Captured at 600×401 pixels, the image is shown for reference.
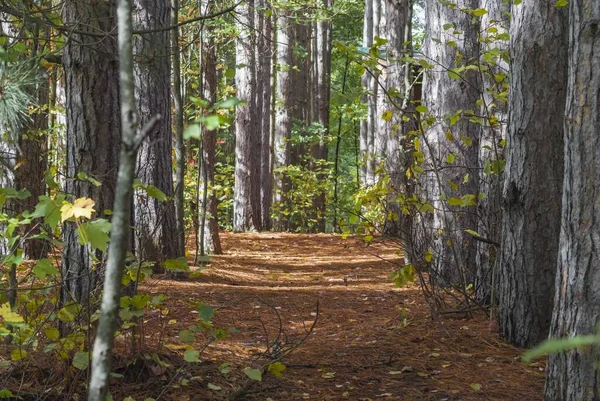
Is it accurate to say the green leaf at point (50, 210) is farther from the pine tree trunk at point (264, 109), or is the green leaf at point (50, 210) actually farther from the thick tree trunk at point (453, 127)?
the pine tree trunk at point (264, 109)

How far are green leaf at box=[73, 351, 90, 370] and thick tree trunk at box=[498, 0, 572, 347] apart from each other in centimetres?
277

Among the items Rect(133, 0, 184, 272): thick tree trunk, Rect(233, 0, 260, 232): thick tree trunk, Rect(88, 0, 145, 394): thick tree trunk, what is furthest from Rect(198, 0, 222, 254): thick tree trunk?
Rect(88, 0, 145, 394): thick tree trunk

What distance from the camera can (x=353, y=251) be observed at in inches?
516

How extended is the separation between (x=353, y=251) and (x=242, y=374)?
8977 mm

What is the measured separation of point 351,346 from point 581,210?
2265 mm

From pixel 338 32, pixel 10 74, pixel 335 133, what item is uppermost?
pixel 338 32

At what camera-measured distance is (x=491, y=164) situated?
552 cm

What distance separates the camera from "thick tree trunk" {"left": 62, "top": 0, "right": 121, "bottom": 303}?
4273 mm

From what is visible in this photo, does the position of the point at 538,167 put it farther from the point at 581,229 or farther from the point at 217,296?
the point at 217,296

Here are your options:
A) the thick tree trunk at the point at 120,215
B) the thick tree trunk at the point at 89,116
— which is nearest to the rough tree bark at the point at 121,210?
the thick tree trunk at the point at 120,215

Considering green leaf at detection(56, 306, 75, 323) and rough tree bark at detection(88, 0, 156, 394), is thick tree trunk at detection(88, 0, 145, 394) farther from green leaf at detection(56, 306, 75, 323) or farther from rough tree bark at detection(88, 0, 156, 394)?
green leaf at detection(56, 306, 75, 323)

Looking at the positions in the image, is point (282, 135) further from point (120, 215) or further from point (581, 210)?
point (120, 215)

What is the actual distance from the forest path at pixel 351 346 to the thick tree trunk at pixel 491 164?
1.71ft

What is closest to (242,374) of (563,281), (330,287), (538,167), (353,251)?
(563,281)
